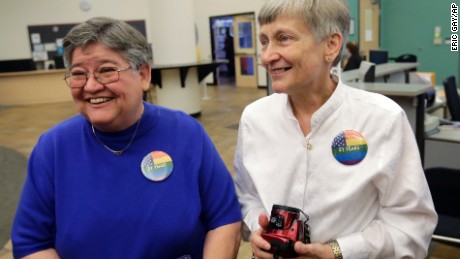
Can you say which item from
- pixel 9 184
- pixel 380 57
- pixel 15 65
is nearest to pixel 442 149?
pixel 380 57

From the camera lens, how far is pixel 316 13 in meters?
1.20

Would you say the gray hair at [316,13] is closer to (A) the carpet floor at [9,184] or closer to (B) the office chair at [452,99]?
(A) the carpet floor at [9,184]

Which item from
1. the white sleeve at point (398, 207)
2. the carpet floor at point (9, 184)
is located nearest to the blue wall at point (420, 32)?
the carpet floor at point (9, 184)

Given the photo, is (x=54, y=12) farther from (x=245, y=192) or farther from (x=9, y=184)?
(x=245, y=192)

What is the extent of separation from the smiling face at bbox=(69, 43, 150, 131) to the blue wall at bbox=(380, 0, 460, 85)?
9.01 meters

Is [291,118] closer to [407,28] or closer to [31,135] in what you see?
[31,135]

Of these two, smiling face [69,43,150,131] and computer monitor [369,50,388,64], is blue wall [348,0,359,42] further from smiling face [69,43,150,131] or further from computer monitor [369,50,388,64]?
smiling face [69,43,150,131]

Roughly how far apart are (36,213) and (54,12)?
11.9 meters

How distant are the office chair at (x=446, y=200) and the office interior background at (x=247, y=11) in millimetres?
6902

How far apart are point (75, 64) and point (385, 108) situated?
37.0 inches

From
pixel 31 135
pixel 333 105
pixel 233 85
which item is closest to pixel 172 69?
pixel 31 135

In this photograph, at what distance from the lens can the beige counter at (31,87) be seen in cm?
1118

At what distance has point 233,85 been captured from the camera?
42.6 feet

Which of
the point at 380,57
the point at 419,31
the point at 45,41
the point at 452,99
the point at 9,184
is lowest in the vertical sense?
the point at 9,184
